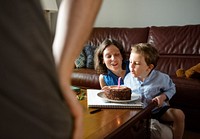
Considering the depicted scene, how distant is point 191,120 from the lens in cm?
224

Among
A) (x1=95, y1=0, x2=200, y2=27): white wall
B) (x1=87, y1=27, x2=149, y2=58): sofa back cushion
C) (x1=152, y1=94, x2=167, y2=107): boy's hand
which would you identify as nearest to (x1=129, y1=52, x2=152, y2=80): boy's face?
(x1=152, y1=94, x2=167, y2=107): boy's hand

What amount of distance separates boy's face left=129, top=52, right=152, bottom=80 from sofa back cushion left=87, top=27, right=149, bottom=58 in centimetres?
150

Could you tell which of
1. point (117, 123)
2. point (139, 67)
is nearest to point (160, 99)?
point (139, 67)

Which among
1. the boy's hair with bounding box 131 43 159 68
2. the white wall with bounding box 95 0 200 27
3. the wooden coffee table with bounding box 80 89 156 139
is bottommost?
the wooden coffee table with bounding box 80 89 156 139

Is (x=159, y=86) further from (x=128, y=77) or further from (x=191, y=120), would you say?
(x=191, y=120)

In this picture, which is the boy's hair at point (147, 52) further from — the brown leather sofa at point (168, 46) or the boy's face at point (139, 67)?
the brown leather sofa at point (168, 46)

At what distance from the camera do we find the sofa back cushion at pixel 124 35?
3.16 m

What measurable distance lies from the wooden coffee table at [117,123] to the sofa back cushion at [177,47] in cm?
158

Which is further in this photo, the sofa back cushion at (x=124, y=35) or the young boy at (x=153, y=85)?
the sofa back cushion at (x=124, y=35)

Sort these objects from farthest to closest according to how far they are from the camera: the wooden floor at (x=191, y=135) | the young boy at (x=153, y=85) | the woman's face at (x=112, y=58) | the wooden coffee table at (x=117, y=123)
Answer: the wooden floor at (x=191, y=135), the woman's face at (x=112, y=58), the young boy at (x=153, y=85), the wooden coffee table at (x=117, y=123)

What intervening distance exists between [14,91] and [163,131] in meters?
1.31

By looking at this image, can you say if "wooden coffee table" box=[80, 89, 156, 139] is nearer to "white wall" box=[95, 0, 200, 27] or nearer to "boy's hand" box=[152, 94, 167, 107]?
"boy's hand" box=[152, 94, 167, 107]

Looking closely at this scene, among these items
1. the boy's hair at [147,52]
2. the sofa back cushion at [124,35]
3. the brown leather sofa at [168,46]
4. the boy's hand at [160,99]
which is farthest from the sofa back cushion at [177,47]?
the boy's hand at [160,99]

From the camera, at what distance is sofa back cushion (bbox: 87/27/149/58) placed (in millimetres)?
3158
